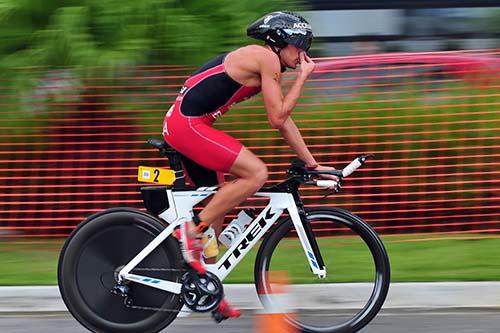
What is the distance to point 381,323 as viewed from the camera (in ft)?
19.5

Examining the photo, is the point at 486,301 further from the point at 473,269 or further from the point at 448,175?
the point at 448,175

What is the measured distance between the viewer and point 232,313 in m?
5.44

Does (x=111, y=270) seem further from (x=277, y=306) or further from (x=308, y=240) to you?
(x=308, y=240)

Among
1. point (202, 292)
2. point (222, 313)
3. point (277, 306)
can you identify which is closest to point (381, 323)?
point (277, 306)

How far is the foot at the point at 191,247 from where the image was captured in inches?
210

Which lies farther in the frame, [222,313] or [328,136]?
[328,136]

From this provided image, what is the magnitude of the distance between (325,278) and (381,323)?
1.45 feet

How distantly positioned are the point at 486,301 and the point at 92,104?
3.54 metres

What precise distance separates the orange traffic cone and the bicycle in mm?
22

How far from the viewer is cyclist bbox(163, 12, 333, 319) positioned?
516cm

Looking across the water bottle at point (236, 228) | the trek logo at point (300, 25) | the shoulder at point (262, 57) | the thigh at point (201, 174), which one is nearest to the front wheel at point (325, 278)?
the water bottle at point (236, 228)

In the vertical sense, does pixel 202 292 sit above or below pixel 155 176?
below

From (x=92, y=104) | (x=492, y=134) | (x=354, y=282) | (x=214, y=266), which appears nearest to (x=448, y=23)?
(x=492, y=134)

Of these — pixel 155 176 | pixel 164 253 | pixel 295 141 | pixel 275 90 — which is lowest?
pixel 164 253
